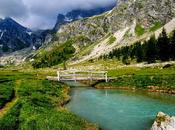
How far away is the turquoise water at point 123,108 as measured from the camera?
49062mm

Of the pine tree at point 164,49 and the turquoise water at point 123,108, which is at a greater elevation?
the pine tree at point 164,49

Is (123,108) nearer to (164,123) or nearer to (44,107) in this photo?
(44,107)

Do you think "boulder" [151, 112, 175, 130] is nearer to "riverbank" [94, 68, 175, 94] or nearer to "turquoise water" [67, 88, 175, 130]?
"turquoise water" [67, 88, 175, 130]

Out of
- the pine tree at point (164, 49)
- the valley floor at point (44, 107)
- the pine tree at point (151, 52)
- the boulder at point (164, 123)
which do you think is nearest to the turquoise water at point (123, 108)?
the valley floor at point (44, 107)

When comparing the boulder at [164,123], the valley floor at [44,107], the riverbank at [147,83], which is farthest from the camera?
the riverbank at [147,83]

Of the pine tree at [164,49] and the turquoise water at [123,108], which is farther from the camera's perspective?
the pine tree at [164,49]

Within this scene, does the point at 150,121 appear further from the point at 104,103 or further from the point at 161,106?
the point at 104,103

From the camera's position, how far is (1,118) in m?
44.1

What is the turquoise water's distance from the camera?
49.1 m

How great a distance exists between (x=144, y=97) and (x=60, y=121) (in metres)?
35.8

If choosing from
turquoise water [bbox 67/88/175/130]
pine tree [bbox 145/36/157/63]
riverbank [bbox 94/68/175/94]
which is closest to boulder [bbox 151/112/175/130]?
turquoise water [bbox 67/88/175/130]

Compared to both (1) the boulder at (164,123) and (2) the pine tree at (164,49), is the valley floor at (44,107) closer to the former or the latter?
(1) the boulder at (164,123)

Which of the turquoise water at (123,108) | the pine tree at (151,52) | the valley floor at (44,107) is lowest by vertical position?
the turquoise water at (123,108)

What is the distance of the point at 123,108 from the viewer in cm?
6322
